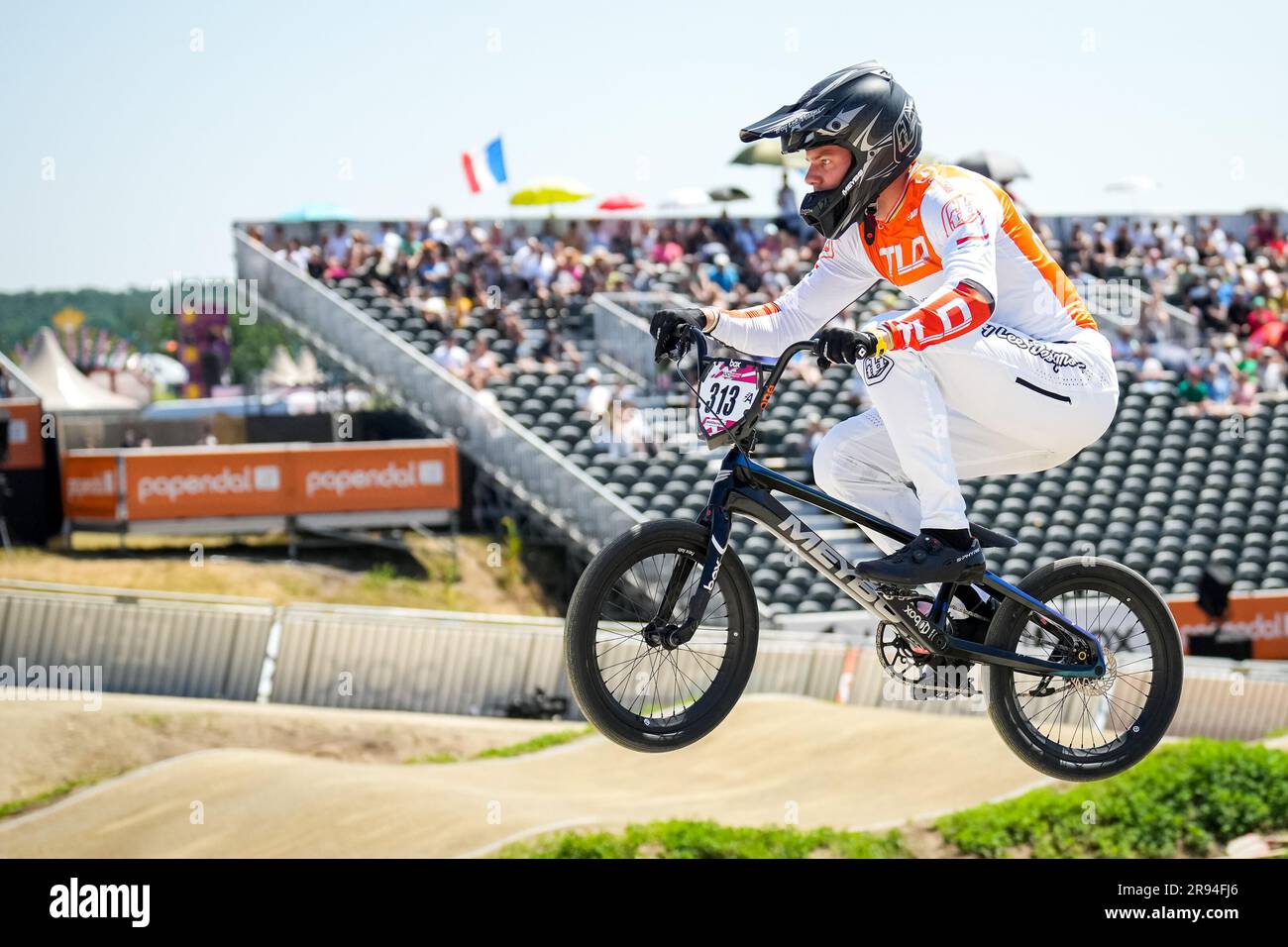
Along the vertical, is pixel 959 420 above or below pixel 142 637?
above

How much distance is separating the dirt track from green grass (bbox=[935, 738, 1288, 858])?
1007 millimetres

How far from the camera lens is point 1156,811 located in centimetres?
1634

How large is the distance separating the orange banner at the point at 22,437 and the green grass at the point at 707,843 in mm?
11125

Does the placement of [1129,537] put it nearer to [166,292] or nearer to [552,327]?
[552,327]

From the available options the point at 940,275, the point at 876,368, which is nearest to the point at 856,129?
the point at 940,275

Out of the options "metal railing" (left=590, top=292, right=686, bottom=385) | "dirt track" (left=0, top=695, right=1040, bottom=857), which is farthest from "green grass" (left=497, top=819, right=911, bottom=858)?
"metal railing" (left=590, top=292, right=686, bottom=385)

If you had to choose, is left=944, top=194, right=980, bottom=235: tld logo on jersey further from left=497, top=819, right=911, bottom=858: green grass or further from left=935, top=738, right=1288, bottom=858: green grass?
left=935, top=738, right=1288, bottom=858: green grass

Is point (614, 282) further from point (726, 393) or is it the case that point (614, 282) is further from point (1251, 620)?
point (726, 393)

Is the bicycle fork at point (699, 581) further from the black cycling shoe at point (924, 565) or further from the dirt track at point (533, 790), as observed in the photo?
the dirt track at point (533, 790)

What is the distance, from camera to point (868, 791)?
691 inches

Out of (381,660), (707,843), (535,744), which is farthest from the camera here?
(381,660)

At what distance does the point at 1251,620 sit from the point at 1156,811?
19.7 feet

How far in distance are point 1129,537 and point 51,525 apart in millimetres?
15024
